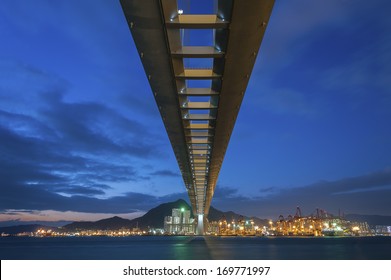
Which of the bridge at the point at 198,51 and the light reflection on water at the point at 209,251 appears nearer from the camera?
the bridge at the point at 198,51

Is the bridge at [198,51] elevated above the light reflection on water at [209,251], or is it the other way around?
the bridge at [198,51]

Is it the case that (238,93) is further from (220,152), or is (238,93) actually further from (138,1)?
(220,152)

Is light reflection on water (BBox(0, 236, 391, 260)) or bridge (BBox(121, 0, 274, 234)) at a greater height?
bridge (BBox(121, 0, 274, 234))

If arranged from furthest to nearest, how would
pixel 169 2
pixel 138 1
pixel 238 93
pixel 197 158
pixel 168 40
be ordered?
pixel 197 158
pixel 238 93
pixel 168 40
pixel 169 2
pixel 138 1

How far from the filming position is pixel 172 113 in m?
22.8

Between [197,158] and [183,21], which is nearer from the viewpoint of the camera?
[183,21]

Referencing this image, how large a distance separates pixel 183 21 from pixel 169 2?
1115mm

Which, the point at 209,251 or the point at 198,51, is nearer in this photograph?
the point at 198,51

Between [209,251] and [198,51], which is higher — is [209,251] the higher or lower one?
the lower one

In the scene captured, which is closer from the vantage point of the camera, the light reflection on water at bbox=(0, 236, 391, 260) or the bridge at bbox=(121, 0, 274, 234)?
the bridge at bbox=(121, 0, 274, 234)
